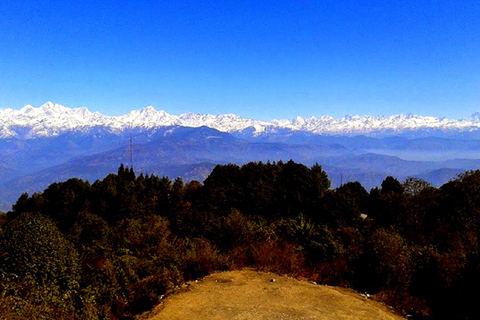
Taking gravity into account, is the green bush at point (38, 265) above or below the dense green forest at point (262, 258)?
above

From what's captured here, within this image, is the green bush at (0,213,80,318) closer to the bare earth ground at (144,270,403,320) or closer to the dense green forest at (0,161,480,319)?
the dense green forest at (0,161,480,319)

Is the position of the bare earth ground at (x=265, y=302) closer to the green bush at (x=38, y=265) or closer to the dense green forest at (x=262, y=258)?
the dense green forest at (x=262, y=258)

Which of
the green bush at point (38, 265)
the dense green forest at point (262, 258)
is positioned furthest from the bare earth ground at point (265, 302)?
the green bush at point (38, 265)

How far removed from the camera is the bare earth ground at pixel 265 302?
9.41m

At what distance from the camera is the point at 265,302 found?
10.2m

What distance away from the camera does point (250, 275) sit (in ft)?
42.7

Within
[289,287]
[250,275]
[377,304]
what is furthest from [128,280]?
[377,304]

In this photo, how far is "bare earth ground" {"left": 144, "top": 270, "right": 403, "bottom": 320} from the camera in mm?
9414

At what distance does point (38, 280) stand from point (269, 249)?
919cm

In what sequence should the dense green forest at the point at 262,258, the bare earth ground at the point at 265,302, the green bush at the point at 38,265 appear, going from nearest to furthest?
the green bush at the point at 38,265, the dense green forest at the point at 262,258, the bare earth ground at the point at 265,302

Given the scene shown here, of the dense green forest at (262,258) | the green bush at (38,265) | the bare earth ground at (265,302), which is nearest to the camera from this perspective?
the green bush at (38,265)

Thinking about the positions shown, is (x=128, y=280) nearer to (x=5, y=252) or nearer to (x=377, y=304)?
(x=5, y=252)

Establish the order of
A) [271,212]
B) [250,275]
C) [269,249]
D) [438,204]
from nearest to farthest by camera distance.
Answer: [250,275] < [269,249] < [438,204] < [271,212]

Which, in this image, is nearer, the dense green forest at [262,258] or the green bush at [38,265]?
the green bush at [38,265]
